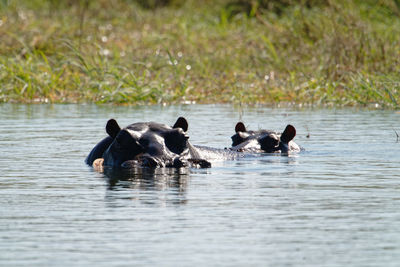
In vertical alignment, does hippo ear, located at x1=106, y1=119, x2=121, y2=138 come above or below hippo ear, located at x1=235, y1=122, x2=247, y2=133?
above

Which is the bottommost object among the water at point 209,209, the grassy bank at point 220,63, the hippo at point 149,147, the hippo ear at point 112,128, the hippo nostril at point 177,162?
the water at point 209,209

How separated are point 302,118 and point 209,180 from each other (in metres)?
6.75

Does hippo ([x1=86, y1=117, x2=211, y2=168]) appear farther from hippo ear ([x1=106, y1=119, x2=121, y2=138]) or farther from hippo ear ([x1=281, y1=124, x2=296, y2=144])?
hippo ear ([x1=281, y1=124, x2=296, y2=144])

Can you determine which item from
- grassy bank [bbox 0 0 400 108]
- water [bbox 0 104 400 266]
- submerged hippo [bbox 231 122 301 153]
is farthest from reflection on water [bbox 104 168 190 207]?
grassy bank [bbox 0 0 400 108]

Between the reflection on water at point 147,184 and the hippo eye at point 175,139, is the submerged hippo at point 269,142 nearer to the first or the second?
the hippo eye at point 175,139

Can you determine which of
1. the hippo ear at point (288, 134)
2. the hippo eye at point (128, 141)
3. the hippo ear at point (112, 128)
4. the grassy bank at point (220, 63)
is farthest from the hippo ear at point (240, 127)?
the grassy bank at point (220, 63)

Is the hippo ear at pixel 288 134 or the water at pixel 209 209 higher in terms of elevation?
the hippo ear at pixel 288 134

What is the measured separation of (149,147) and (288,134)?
2675 mm

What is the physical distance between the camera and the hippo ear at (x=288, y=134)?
35.7 ft

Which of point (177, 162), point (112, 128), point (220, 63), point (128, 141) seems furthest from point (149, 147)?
point (220, 63)

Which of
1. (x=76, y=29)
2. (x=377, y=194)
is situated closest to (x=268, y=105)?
(x=76, y=29)

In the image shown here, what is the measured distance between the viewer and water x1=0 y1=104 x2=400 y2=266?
5.22m

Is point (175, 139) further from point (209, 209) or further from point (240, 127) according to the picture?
point (240, 127)

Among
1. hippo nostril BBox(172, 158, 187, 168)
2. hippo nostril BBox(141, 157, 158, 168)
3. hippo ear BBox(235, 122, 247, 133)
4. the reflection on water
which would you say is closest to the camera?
the reflection on water
